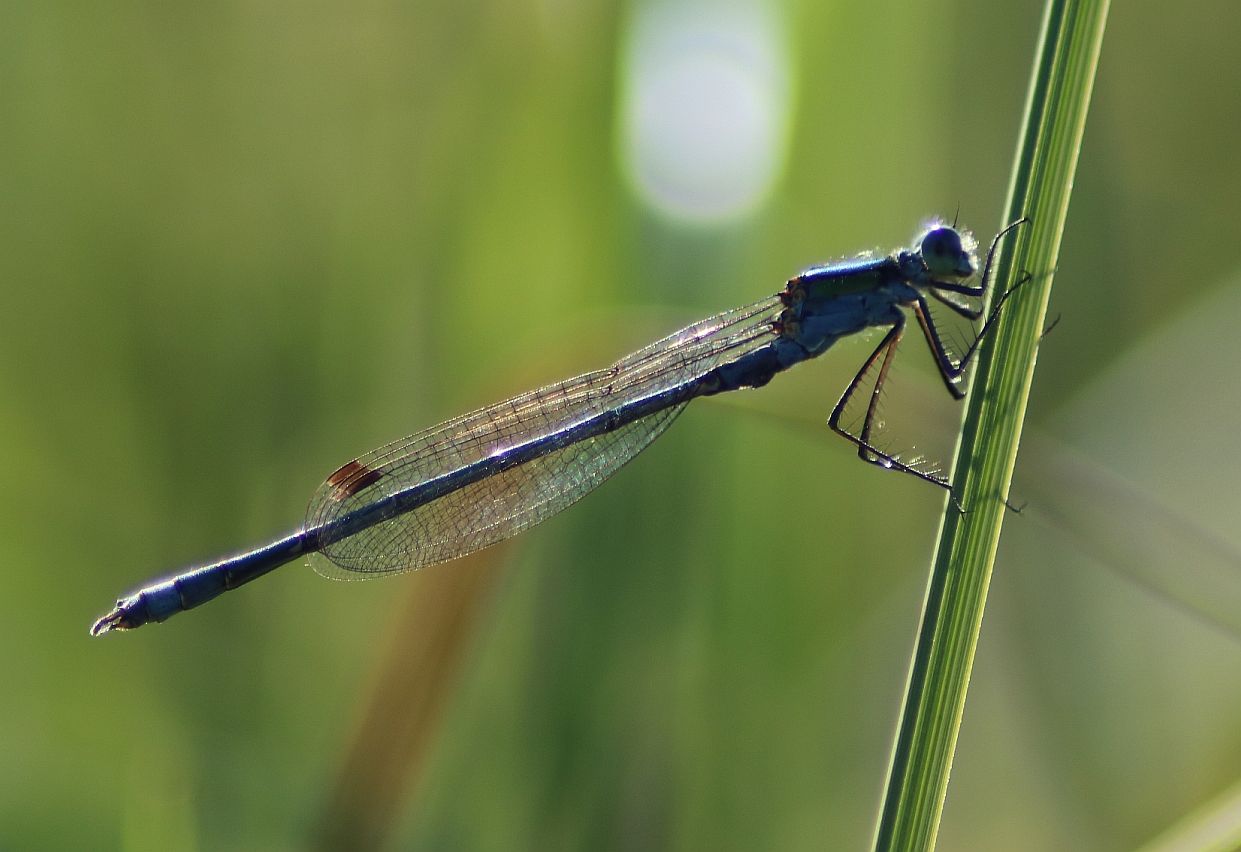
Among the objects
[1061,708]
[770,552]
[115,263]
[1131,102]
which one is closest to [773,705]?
[770,552]

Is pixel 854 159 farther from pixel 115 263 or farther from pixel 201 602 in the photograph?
pixel 115 263

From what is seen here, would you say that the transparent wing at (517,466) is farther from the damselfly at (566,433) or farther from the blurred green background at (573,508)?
the blurred green background at (573,508)

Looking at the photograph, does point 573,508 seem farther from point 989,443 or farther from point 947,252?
point 989,443

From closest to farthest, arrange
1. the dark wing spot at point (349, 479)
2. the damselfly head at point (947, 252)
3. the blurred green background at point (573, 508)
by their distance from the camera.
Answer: the blurred green background at point (573, 508), the damselfly head at point (947, 252), the dark wing spot at point (349, 479)

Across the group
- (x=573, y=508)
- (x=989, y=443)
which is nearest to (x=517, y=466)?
(x=573, y=508)

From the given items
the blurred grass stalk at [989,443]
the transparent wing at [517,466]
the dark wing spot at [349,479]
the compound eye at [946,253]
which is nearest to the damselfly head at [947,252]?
the compound eye at [946,253]

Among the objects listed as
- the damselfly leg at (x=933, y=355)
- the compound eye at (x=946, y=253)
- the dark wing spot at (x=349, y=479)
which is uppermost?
the compound eye at (x=946, y=253)
